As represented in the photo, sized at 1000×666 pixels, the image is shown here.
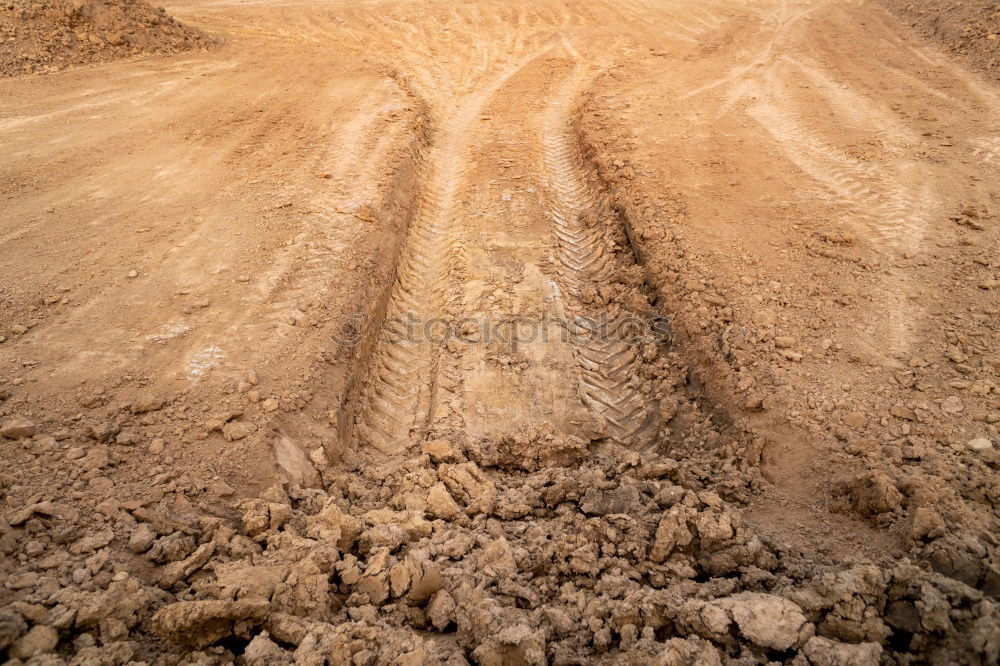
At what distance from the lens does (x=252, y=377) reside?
13.2ft

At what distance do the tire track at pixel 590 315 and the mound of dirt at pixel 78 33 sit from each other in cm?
834

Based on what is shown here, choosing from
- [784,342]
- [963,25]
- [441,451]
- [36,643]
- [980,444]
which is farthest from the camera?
[963,25]

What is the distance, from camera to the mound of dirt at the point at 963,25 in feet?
28.1

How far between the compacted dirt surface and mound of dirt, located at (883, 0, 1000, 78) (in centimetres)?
45

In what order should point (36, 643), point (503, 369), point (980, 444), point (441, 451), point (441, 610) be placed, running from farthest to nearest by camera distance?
point (503, 369)
point (441, 451)
point (980, 444)
point (441, 610)
point (36, 643)

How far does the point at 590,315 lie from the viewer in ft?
18.3

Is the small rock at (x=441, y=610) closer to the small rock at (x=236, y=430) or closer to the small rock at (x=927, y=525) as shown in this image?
the small rock at (x=236, y=430)

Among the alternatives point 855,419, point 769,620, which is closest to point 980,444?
point 855,419

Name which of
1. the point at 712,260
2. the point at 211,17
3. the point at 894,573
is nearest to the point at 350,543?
the point at 894,573

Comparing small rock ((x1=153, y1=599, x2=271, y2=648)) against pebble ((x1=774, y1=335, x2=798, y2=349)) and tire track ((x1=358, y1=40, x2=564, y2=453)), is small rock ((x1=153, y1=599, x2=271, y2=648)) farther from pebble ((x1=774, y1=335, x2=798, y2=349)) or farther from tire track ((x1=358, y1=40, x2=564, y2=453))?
pebble ((x1=774, y1=335, x2=798, y2=349))

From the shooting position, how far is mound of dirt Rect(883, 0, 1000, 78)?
8.58 metres

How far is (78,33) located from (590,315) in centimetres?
1147

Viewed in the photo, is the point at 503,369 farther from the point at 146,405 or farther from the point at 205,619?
the point at 205,619

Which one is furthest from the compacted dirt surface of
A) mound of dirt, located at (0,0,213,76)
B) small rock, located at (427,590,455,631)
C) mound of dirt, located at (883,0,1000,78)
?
mound of dirt, located at (883,0,1000,78)
